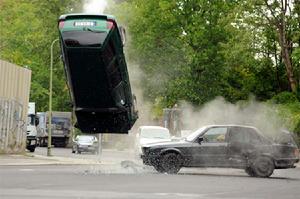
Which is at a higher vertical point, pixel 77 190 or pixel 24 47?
pixel 24 47

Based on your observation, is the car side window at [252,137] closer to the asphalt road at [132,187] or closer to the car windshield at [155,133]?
the asphalt road at [132,187]

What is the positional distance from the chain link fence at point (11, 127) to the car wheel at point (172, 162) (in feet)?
43.5

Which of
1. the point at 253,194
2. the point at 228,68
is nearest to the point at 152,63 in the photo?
the point at 228,68

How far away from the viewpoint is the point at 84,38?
20.6 m

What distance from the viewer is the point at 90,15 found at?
68.1ft

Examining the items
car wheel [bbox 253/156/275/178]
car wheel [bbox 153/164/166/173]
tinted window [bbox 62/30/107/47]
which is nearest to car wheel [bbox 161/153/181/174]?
car wheel [bbox 153/164/166/173]

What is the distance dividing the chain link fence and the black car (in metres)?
13.0

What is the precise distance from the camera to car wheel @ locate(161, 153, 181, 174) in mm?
22578

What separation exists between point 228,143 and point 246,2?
2713cm

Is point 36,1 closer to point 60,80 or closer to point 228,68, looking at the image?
point 60,80

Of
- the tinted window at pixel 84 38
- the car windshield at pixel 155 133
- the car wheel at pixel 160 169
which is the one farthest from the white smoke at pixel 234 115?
the tinted window at pixel 84 38

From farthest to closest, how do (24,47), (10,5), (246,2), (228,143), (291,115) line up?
(10,5)
(24,47)
(246,2)
(291,115)
(228,143)

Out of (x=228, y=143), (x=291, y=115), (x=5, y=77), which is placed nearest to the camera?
(x=228, y=143)

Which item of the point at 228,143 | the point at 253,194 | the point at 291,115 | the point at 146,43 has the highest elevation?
the point at 146,43
